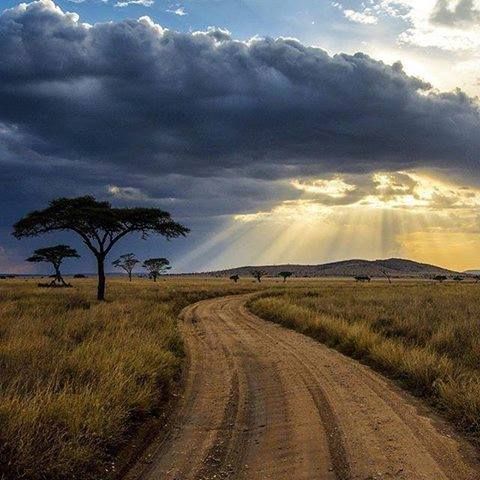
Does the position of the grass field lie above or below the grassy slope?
above

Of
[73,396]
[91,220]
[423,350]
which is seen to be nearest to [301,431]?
[73,396]

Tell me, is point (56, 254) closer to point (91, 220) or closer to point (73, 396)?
point (91, 220)

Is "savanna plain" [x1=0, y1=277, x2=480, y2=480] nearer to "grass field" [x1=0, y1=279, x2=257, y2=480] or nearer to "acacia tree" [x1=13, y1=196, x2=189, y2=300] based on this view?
"grass field" [x1=0, y1=279, x2=257, y2=480]

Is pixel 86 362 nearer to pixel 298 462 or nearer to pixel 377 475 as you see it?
pixel 298 462

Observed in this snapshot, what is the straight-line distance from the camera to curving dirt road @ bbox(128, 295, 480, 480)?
6.57 m

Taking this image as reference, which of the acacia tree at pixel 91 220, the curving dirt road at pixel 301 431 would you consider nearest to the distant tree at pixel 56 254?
the acacia tree at pixel 91 220

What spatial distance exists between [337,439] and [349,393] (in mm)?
3105

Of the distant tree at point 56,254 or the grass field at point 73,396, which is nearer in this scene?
the grass field at point 73,396

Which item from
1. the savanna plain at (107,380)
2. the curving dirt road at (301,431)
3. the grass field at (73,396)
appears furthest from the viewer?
the curving dirt road at (301,431)

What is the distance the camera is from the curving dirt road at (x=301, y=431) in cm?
657

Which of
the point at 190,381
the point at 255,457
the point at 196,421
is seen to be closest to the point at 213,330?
the point at 190,381

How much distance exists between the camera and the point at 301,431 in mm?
8070

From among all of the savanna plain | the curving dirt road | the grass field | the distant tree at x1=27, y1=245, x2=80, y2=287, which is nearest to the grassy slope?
the savanna plain

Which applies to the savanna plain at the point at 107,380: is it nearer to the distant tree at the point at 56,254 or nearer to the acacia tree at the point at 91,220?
the acacia tree at the point at 91,220
